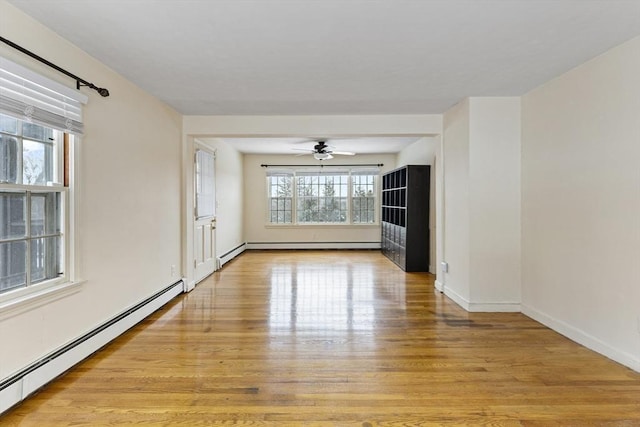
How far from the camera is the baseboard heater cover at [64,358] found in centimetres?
213

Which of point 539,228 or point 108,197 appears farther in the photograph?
point 539,228

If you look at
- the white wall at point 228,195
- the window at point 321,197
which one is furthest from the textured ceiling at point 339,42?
the window at point 321,197

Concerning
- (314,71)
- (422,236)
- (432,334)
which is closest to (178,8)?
(314,71)

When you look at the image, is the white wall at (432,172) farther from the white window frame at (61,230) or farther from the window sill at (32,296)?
the window sill at (32,296)

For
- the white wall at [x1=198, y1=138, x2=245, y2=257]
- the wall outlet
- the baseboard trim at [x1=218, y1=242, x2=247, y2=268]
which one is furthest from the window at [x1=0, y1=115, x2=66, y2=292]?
the wall outlet

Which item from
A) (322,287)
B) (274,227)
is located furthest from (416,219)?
(274,227)

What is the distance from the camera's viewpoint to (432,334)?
3.34 meters

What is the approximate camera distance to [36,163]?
8.02 feet

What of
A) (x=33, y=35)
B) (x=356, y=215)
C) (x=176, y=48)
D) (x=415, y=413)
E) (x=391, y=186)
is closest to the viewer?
(x=415, y=413)

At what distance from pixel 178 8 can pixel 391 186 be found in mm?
6133

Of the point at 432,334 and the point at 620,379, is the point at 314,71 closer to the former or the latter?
the point at 432,334

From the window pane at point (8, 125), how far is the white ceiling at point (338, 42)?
1.63 ft

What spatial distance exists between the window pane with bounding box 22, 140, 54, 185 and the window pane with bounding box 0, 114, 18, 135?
3.8 inches

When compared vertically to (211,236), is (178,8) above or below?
above
